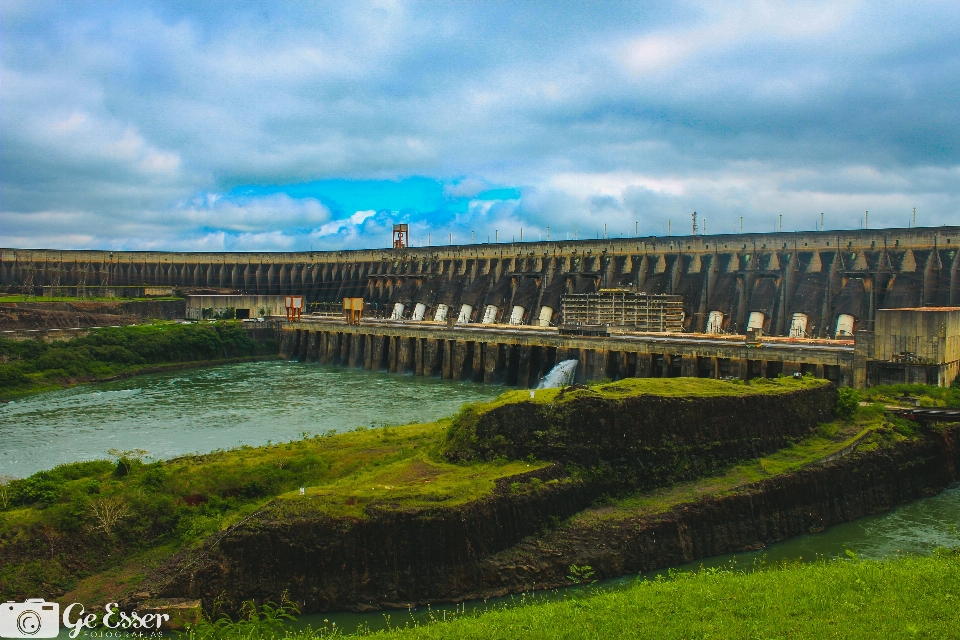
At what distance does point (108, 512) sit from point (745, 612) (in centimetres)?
1483

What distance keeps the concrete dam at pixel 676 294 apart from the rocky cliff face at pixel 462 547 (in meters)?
17.9

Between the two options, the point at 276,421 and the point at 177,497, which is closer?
the point at 177,497

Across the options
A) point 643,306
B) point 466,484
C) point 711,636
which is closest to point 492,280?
point 643,306

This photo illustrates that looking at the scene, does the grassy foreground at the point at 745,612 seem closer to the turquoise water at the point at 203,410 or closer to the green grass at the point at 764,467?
the green grass at the point at 764,467

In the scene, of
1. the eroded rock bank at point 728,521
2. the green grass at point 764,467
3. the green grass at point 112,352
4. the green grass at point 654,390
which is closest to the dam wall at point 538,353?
the green grass at point 112,352

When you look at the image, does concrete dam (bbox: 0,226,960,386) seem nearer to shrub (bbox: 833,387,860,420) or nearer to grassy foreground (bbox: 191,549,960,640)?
shrub (bbox: 833,387,860,420)

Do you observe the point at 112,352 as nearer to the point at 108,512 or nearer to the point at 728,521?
the point at 108,512

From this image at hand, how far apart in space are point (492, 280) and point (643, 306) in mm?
22694

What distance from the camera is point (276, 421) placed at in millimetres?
36531

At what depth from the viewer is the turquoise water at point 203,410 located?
103 feet

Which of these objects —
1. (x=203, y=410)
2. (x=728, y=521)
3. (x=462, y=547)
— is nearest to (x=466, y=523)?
(x=462, y=547)

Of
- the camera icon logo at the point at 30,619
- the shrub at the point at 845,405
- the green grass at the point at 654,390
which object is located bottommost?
the camera icon logo at the point at 30,619

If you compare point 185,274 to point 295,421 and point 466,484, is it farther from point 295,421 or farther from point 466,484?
point 466,484

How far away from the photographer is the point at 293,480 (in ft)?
70.9
